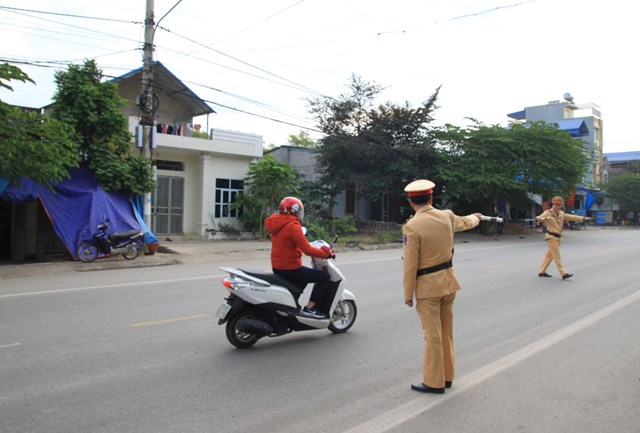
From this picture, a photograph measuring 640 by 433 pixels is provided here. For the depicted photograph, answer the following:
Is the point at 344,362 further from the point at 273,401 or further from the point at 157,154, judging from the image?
the point at 157,154

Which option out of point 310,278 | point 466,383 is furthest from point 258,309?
point 466,383

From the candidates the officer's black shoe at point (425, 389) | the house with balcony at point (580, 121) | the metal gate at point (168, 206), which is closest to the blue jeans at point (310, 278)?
the officer's black shoe at point (425, 389)

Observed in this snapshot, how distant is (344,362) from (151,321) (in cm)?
303

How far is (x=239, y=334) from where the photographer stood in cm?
569

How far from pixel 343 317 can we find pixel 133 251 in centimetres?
992

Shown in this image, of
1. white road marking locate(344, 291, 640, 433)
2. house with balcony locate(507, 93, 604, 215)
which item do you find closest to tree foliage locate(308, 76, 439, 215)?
white road marking locate(344, 291, 640, 433)

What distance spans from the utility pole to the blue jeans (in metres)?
11.3

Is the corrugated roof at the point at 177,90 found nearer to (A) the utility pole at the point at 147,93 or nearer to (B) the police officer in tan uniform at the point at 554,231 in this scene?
(A) the utility pole at the point at 147,93

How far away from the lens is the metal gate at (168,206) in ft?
69.9

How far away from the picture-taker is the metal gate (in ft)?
69.9

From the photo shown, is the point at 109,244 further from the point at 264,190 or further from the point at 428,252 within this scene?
the point at 428,252

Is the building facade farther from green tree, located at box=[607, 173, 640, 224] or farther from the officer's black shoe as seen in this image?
the officer's black shoe

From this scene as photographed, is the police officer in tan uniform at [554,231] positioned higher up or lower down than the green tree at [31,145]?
lower down

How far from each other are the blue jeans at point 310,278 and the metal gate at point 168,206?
16.4 meters
